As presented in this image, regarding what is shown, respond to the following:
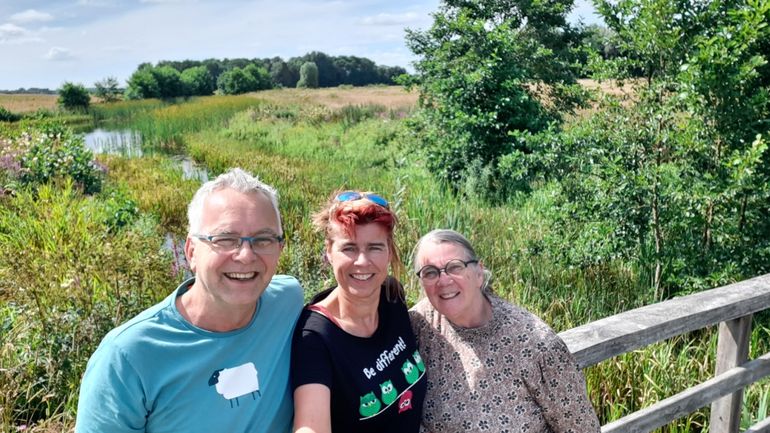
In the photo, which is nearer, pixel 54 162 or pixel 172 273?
pixel 172 273

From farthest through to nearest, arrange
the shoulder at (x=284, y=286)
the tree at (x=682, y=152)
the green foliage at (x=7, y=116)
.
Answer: the green foliage at (x=7, y=116), the tree at (x=682, y=152), the shoulder at (x=284, y=286)

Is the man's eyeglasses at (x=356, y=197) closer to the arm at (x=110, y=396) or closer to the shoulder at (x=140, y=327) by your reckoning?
the shoulder at (x=140, y=327)

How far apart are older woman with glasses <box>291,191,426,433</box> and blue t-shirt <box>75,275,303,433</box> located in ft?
0.27

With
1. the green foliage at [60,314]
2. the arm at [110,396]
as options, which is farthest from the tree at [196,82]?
the arm at [110,396]

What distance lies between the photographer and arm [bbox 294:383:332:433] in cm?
159

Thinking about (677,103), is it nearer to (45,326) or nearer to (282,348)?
(282,348)

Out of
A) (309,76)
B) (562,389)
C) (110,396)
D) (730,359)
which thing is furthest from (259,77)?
(110,396)

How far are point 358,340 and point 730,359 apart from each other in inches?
66.7

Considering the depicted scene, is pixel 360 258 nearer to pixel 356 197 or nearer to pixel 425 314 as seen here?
pixel 356 197

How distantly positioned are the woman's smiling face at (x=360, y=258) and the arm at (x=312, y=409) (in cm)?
29

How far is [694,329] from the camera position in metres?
2.31

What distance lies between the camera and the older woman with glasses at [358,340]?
171 centimetres

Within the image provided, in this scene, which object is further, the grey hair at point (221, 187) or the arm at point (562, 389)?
the arm at point (562, 389)

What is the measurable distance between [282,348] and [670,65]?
4.05 m
